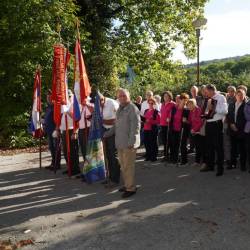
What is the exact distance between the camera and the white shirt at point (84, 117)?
1052 cm

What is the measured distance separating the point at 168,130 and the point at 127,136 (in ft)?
11.7

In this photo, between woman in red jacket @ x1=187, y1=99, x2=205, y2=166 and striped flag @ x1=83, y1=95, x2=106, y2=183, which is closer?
striped flag @ x1=83, y1=95, x2=106, y2=183

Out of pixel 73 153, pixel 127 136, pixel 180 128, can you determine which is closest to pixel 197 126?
pixel 180 128

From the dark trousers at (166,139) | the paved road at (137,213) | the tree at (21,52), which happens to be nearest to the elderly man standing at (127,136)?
the paved road at (137,213)

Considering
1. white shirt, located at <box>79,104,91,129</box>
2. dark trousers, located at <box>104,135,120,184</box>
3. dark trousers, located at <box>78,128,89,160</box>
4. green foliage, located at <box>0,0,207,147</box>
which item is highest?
green foliage, located at <box>0,0,207,147</box>

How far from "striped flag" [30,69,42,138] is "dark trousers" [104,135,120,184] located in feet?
12.6

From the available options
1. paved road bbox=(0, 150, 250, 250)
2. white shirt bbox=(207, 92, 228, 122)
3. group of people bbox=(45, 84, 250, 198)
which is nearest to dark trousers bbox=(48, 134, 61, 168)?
group of people bbox=(45, 84, 250, 198)

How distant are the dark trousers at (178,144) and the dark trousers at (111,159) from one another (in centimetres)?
243

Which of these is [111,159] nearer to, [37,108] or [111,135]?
[111,135]

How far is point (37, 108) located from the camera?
13156 mm

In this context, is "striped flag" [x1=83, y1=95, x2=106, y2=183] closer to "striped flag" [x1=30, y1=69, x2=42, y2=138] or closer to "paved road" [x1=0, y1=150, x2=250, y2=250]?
"paved road" [x1=0, y1=150, x2=250, y2=250]

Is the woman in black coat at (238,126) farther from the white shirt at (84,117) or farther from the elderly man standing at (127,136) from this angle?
the white shirt at (84,117)

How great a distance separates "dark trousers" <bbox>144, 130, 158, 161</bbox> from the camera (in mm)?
12602

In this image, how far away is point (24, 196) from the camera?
9.28m
